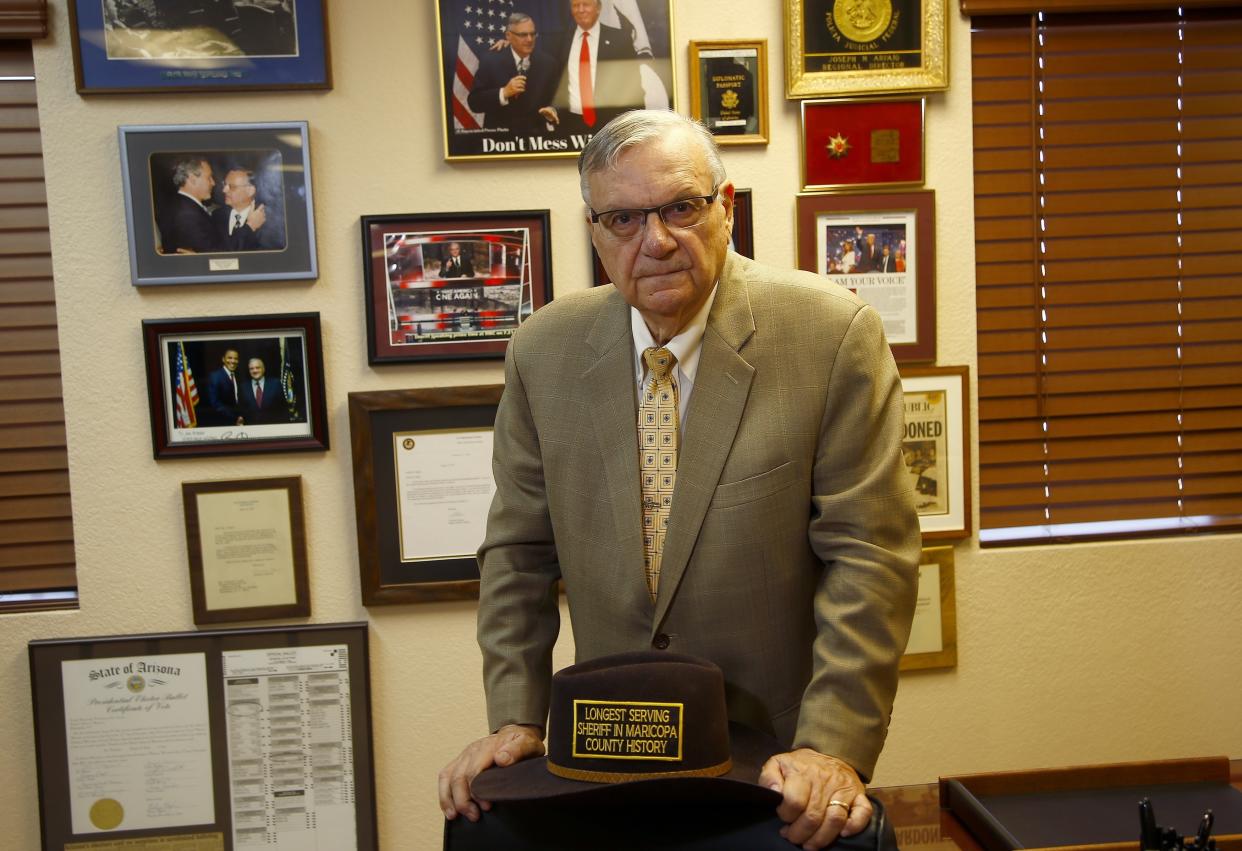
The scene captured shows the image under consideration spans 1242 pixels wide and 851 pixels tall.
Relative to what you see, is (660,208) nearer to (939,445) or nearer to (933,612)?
(939,445)

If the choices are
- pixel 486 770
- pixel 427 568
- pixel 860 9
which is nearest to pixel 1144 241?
pixel 860 9

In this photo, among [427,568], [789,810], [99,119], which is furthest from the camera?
[427,568]

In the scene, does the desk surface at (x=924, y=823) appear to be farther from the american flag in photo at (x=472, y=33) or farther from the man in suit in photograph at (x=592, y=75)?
the american flag in photo at (x=472, y=33)

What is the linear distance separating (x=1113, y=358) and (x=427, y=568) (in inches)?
68.2

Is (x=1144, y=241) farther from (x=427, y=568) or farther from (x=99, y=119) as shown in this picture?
(x=99, y=119)

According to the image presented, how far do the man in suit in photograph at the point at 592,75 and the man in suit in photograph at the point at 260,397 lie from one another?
0.85 meters

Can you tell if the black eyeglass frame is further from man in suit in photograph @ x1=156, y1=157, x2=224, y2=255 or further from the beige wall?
man in suit in photograph @ x1=156, y1=157, x2=224, y2=255

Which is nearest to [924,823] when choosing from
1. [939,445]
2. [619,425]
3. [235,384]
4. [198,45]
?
[619,425]

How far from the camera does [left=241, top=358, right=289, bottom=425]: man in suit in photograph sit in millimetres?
2242

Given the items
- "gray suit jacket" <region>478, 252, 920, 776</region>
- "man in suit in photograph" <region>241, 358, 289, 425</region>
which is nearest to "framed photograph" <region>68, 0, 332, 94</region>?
"man in suit in photograph" <region>241, 358, 289, 425</region>

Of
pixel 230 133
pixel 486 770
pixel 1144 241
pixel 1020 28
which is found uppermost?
pixel 1020 28

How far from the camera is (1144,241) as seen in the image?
248 centimetres

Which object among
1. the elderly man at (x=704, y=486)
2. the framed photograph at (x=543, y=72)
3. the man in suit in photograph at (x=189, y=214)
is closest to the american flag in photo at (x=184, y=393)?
the man in suit in photograph at (x=189, y=214)

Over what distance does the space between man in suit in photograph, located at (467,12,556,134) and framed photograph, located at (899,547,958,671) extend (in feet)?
4.41
